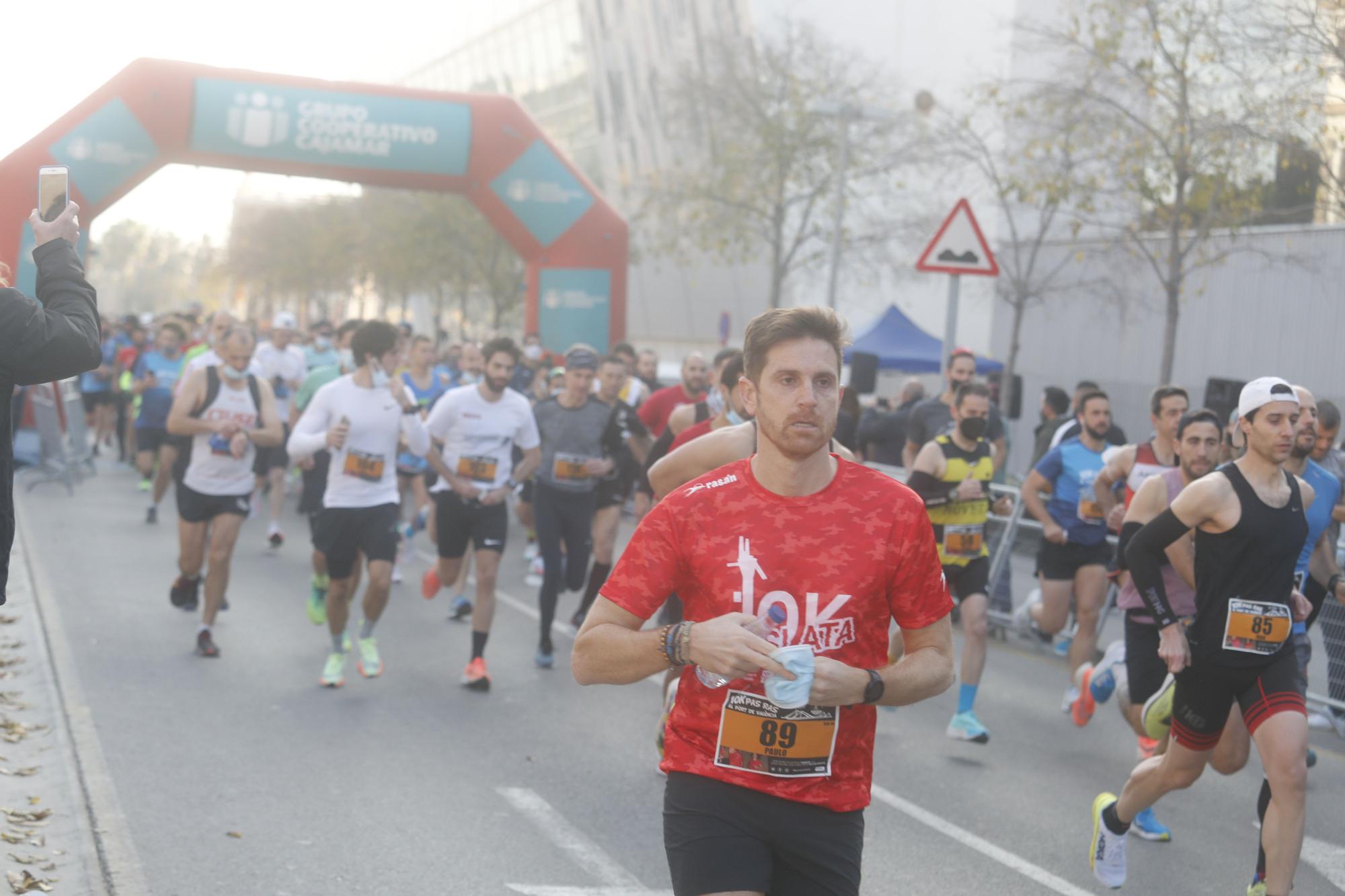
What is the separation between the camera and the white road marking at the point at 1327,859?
5848mm

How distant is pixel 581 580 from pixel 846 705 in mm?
6939

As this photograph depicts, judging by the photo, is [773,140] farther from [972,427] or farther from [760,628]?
[760,628]

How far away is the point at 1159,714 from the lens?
19.4 ft

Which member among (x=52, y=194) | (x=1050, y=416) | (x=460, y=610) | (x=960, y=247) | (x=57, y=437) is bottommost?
(x=460, y=610)

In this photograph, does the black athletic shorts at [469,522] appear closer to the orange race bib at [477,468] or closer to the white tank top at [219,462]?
the orange race bib at [477,468]

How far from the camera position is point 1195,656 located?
5258 mm

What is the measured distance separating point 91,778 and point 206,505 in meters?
3.20

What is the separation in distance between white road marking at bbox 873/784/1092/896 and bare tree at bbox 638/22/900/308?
2230 cm

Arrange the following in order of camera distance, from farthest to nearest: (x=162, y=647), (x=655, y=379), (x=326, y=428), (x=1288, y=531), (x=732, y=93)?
(x=732, y=93)
(x=655, y=379)
(x=162, y=647)
(x=326, y=428)
(x=1288, y=531)

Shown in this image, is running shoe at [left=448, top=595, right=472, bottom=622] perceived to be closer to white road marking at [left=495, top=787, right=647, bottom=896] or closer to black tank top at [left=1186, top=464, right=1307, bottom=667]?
white road marking at [left=495, top=787, right=647, bottom=896]

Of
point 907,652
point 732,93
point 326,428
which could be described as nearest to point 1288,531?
point 907,652

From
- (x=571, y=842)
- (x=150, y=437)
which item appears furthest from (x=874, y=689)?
(x=150, y=437)

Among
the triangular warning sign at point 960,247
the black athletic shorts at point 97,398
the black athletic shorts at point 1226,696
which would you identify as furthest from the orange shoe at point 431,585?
the black athletic shorts at point 97,398

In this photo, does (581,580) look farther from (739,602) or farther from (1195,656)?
(739,602)
